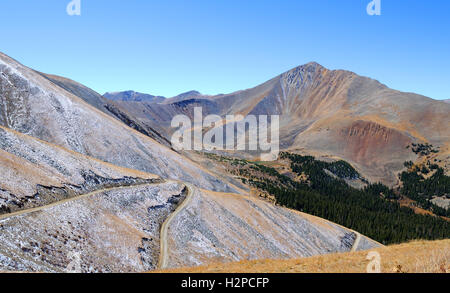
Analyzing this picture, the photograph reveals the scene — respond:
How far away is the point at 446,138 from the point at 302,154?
97587 millimetres

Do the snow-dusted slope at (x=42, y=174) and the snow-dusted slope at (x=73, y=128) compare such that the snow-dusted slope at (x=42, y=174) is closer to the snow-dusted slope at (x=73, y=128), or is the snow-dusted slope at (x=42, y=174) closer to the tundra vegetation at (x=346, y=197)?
the snow-dusted slope at (x=73, y=128)

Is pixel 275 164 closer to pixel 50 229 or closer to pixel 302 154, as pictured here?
pixel 302 154

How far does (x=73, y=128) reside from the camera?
65.2 metres

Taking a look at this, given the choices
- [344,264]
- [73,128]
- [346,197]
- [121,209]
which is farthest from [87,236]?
[346,197]

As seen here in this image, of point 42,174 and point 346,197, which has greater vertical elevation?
point 42,174

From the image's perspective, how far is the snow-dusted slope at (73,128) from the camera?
61.9m

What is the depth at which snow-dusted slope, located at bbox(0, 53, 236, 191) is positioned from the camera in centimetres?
6188

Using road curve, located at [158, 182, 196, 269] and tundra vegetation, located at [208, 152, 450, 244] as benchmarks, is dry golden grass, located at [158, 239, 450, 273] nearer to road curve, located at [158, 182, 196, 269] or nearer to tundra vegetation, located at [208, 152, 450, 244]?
road curve, located at [158, 182, 196, 269]

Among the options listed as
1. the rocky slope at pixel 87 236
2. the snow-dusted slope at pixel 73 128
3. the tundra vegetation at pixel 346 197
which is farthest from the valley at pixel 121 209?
the tundra vegetation at pixel 346 197

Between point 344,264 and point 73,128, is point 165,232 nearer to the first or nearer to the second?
point 344,264
